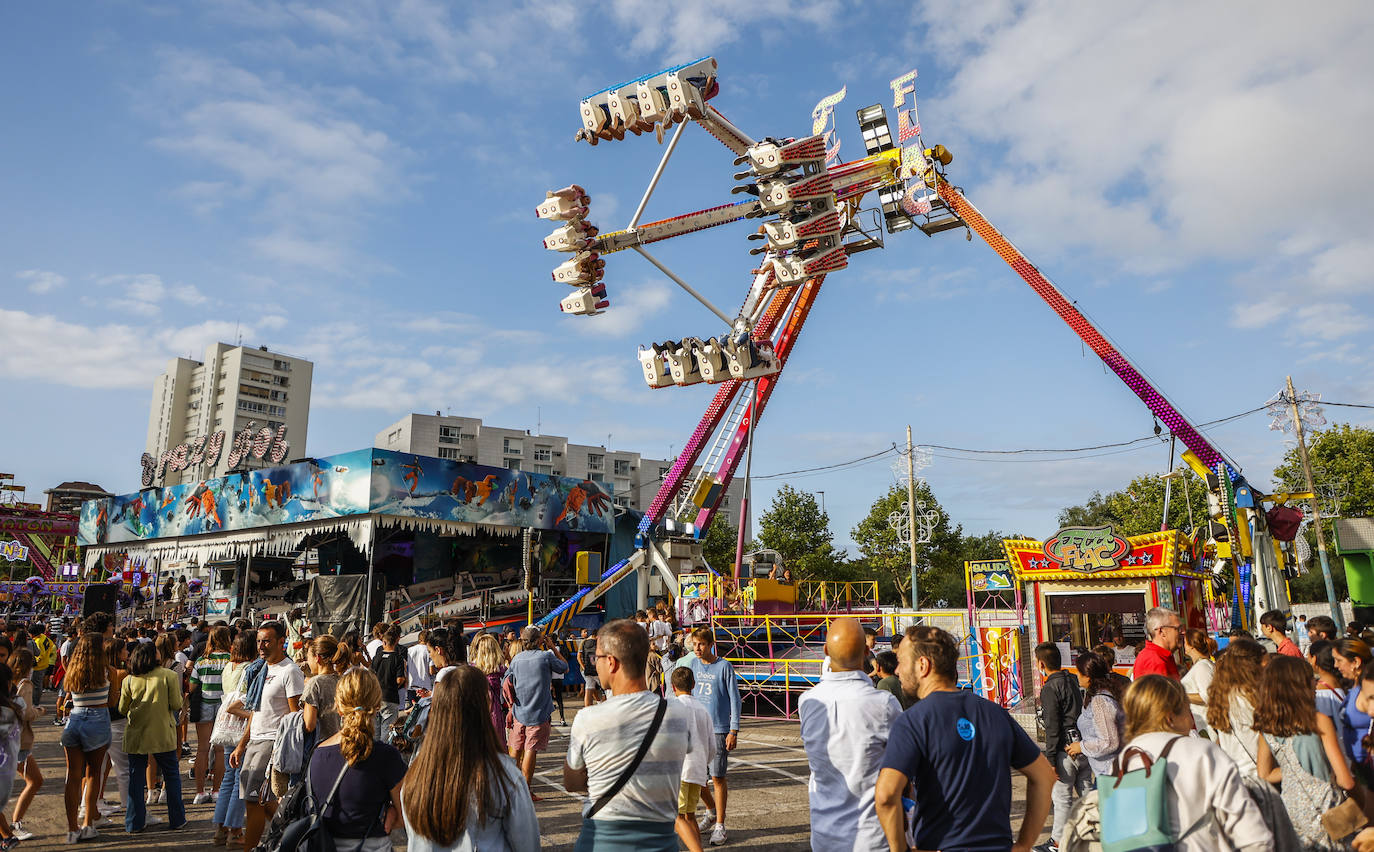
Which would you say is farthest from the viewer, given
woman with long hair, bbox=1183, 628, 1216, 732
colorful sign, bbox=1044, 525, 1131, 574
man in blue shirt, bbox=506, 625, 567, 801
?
colorful sign, bbox=1044, 525, 1131, 574

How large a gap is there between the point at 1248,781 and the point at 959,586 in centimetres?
6348

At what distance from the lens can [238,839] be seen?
A: 7.41m

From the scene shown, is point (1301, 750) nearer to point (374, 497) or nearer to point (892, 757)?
point (892, 757)

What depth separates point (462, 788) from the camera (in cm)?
328

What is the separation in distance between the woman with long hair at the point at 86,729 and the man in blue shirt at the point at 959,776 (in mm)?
7386

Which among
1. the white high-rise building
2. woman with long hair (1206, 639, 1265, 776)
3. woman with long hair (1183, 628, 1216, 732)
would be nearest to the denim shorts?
woman with long hair (1206, 639, 1265, 776)

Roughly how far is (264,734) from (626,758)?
14.4 feet

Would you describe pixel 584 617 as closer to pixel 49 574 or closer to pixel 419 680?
pixel 419 680

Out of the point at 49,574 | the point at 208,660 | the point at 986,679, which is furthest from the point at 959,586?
the point at 208,660

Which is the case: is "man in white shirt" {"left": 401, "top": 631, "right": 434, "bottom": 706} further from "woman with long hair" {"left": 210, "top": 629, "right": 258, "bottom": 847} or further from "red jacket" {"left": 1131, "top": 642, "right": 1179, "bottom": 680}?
"red jacket" {"left": 1131, "top": 642, "right": 1179, "bottom": 680}

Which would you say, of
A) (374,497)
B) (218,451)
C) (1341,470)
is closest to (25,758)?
(374,497)

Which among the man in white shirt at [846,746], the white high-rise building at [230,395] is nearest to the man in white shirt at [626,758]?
the man in white shirt at [846,746]

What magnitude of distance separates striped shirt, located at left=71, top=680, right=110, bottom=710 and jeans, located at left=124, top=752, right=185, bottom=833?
1.99 ft

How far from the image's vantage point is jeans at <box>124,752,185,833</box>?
7.96 meters
